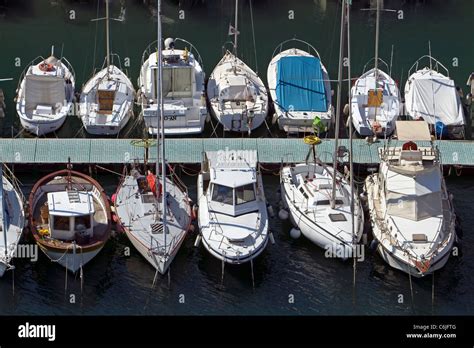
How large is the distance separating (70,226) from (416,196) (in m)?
17.3

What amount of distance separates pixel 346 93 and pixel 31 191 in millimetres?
21612

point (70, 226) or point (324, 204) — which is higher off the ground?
point (324, 204)

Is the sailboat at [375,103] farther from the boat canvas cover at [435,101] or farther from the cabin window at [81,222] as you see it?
the cabin window at [81,222]

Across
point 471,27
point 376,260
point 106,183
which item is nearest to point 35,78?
point 106,183

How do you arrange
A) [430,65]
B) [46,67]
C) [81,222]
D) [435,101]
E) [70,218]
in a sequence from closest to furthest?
[70,218], [81,222], [435,101], [46,67], [430,65]

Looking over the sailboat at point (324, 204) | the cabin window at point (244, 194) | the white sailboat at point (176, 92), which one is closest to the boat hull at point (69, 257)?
the cabin window at point (244, 194)

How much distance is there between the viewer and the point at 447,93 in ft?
274

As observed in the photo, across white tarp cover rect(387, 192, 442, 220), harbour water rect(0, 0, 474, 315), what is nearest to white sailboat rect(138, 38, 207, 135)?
harbour water rect(0, 0, 474, 315)

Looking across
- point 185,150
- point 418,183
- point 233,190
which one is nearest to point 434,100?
point 418,183

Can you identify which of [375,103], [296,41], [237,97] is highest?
[296,41]

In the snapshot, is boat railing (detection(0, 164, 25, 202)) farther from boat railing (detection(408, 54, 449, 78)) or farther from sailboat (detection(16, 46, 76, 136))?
boat railing (detection(408, 54, 449, 78))

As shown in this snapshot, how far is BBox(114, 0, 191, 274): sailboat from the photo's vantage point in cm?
7012

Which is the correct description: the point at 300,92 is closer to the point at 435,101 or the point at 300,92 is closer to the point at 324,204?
the point at 435,101

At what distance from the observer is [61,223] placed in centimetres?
7019
